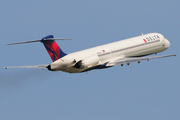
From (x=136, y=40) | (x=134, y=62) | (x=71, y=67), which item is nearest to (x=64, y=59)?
(x=71, y=67)

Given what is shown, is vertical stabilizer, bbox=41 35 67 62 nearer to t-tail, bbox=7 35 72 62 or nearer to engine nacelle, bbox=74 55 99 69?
t-tail, bbox=7 35 72 62

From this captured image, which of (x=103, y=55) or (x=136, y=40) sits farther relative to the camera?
(x=136, y=40)

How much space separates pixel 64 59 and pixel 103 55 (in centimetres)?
611

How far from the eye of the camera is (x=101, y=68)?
5450cm


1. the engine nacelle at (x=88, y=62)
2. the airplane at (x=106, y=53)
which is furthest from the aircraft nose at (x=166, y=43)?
the engine nacelle at (x=88, y=62)

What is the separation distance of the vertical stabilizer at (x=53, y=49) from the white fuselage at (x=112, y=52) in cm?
104

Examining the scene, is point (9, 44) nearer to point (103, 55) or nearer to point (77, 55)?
point (77, 55)

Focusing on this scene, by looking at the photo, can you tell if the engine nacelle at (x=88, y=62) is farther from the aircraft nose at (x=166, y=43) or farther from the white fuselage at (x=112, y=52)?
the aircraft nose at (x=166, y=43)

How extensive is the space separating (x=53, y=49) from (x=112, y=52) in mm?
8153

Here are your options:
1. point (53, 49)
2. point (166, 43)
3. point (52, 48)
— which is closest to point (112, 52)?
point (53, 49)

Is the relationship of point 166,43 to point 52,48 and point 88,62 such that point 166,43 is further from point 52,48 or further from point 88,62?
point 52,48

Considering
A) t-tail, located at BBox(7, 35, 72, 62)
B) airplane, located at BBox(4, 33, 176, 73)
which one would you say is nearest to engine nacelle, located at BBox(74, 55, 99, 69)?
airplane, located at BBox(4, 33, 176, 73)

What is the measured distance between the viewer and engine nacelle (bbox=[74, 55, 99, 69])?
50906 millimetres

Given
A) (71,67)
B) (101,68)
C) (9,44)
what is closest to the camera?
(9,44)
